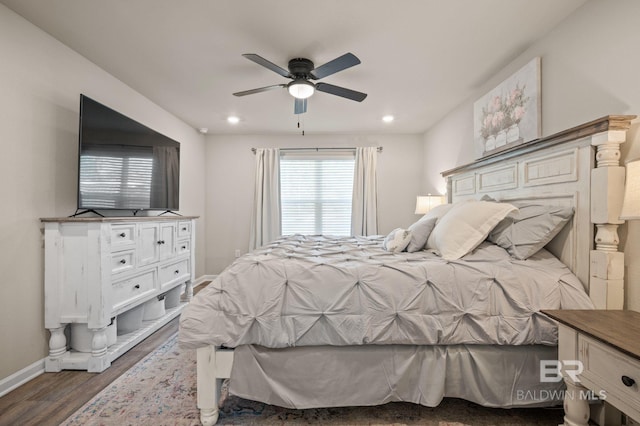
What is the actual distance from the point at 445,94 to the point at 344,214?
2.29 m

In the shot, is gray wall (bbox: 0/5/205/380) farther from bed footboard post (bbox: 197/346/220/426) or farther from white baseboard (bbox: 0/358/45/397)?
bed footboard post (bbox: 197/346/220/426)

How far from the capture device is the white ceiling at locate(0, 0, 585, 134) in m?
1.69

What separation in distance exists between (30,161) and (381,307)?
2.51m

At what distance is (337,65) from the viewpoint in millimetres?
1938

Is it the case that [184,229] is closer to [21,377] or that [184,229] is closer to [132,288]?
[132,288]

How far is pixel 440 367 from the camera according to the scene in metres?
1.41

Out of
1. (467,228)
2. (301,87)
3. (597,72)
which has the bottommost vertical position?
(467,228)

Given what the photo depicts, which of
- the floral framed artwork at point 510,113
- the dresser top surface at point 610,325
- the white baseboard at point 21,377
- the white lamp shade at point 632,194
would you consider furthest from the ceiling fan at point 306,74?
the white baseboard at point 21,377

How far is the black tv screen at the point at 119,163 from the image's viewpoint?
81.3 inches

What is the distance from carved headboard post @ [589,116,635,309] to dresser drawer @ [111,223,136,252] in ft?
9.94

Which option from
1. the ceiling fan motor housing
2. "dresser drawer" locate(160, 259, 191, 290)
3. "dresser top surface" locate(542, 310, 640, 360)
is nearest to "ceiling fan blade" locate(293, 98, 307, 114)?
the ceiling fan motor housing

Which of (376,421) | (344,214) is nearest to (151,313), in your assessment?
(376,421)

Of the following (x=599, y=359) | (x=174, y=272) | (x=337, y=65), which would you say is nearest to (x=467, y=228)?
(x=599, y=359)

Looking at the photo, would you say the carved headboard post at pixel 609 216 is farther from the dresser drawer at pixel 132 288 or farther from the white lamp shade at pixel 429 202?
the dresser drawer at pixel 132 288
